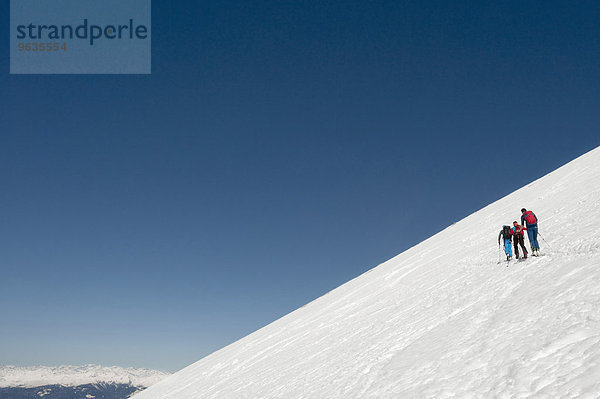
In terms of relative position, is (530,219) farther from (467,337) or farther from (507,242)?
(467,337)

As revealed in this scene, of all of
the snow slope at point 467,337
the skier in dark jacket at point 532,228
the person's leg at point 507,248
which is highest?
the skier in dark jacket at point 532,228

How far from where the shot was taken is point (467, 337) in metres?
7.27

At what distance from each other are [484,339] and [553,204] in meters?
14.5

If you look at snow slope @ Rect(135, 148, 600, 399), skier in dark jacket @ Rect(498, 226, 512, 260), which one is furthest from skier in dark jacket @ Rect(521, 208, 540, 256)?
skier in dark jacket @ Rect(498, 226, 512, 260)

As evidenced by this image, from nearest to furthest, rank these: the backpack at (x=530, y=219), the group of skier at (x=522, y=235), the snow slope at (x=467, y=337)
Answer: the snow slope at (x=467, y=337) < the group of skier at (x=522, y=235) < the backpack at (x=530, y=219)

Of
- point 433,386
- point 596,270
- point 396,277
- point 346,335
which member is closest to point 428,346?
point 433,386

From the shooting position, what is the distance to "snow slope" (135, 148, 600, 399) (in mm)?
5465

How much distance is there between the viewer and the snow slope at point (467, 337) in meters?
5.46

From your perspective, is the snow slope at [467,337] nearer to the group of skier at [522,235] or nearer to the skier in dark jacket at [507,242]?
the group of skier at [522,235]

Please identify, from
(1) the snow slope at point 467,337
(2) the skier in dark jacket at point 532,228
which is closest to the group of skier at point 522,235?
(2) the skier in dark jacket at point 532,228

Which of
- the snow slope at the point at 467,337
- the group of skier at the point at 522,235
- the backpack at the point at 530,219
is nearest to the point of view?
the snow slope at the point at 467,337

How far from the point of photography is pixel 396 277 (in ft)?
63.7

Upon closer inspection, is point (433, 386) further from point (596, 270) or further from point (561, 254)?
point (561, 254)

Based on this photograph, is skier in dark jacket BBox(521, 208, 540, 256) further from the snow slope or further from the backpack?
the snow slope
